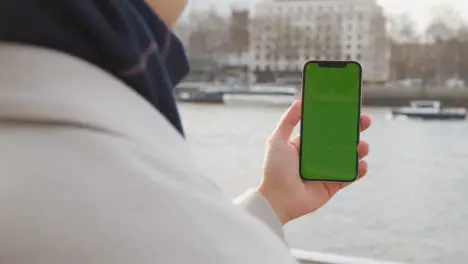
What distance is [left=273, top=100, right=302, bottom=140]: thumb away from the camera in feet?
2.04

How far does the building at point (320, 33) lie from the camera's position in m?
1.78

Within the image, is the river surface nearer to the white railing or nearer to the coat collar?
the white railing

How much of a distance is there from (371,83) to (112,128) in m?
1.56

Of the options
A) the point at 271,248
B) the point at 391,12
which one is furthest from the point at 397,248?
the point at 271,248

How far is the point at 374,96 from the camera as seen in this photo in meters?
1.80

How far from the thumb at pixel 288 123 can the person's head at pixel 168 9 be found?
28cm

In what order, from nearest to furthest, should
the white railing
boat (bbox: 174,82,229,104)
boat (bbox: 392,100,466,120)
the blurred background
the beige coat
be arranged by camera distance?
1. the beige coat
2. the white railing
3. the blurred background
4. boat (bbox: 392,100,466,120)
5. boat (bbox: 174,82,229,104)

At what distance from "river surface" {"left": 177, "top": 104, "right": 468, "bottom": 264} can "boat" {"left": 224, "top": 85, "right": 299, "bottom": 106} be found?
0.10 feet

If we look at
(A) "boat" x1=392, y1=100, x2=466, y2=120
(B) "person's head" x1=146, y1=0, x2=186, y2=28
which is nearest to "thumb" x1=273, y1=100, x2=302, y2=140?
(B) "person's head" x1=146, y1=0, x2=186, y2=28

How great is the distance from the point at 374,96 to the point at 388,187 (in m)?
0.30

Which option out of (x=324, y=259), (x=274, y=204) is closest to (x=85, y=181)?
(x=274, y=204)

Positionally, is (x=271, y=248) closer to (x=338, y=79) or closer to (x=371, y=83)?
(x=338, y=79)

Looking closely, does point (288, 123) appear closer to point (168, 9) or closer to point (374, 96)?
point (168, 9)

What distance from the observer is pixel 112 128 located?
263mm
